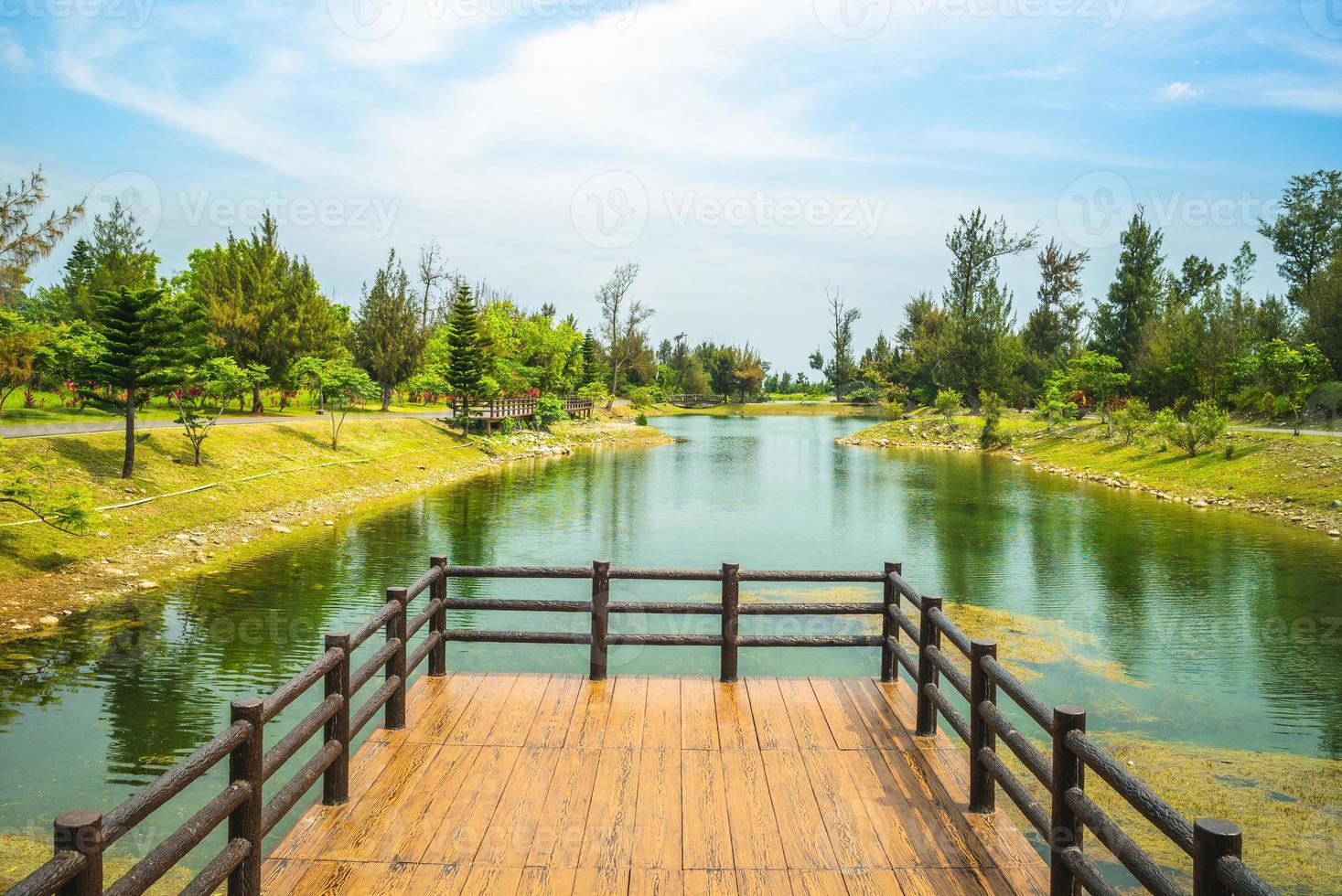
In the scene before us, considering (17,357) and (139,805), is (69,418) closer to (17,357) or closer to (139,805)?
(17,357)

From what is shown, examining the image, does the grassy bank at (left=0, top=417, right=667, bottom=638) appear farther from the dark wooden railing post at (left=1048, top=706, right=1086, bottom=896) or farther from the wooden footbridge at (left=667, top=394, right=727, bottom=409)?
the wooden footbridge at (left=667, top=394, right=727, bottom=409)

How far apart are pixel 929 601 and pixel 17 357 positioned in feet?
58.8

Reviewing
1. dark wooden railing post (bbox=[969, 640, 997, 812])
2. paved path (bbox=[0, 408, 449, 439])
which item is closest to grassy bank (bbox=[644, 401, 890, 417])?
paved path (bbox=[0, 408, 449, 439])

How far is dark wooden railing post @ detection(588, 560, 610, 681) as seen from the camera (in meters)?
7.16

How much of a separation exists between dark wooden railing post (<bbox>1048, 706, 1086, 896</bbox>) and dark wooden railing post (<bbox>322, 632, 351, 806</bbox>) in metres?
4.06

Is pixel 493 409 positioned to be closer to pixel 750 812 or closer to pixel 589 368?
pixel 589 368

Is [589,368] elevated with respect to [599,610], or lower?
elevated

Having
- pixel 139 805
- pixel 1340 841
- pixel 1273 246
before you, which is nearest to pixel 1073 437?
pixel 1273 246

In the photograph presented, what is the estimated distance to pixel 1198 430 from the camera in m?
31.8

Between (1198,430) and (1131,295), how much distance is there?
24119 mm

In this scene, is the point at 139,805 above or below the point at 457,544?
above

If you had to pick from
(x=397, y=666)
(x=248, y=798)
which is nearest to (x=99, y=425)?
(x=397, y=666)

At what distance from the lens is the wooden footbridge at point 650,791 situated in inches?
151

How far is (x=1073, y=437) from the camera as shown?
43.1 metres
